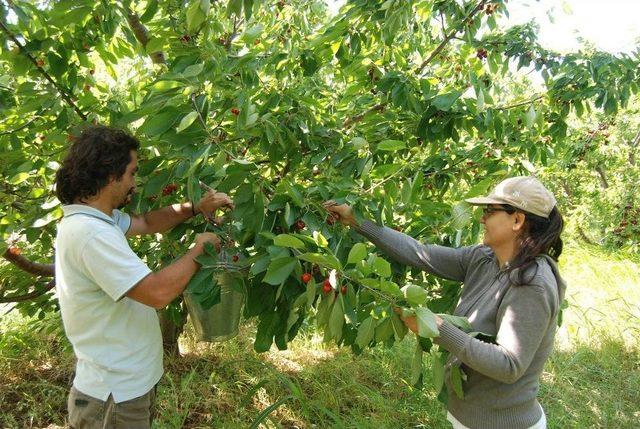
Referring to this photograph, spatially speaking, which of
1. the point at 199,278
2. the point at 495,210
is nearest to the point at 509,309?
the point at 495,210

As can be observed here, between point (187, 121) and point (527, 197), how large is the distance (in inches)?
42.3

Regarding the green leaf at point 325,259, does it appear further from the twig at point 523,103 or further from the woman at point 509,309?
the twig at point 523,103

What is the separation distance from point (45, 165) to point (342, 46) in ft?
5.08

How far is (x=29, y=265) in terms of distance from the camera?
8.46 ft

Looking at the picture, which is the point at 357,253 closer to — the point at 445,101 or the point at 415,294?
the point at 415,294

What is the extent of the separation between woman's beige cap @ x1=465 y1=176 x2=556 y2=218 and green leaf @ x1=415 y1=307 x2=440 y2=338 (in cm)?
58

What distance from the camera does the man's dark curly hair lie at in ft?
5.24

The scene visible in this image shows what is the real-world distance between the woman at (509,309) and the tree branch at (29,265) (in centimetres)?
158

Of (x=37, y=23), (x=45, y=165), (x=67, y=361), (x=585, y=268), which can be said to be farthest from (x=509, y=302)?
(x=585, y=268)

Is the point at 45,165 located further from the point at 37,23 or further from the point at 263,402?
the point at 263,402

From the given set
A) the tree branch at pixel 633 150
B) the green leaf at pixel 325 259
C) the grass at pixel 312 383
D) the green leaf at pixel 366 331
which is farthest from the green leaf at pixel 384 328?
the tree branch at pixel 633 150

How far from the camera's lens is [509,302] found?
1.58 meters

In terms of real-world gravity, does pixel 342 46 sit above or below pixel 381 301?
above

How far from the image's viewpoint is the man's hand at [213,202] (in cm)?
176
